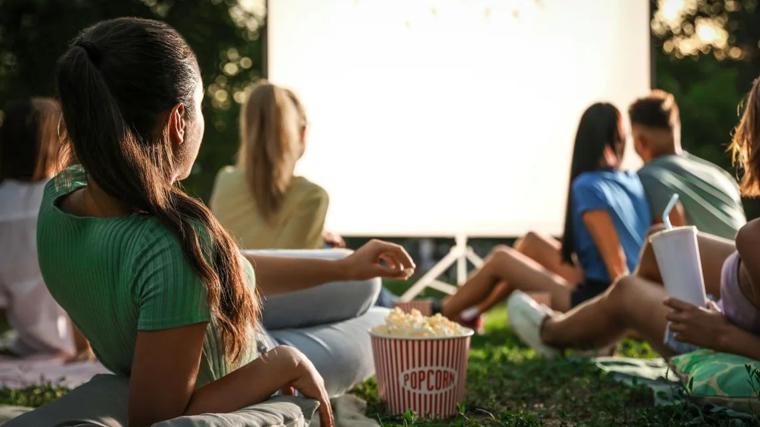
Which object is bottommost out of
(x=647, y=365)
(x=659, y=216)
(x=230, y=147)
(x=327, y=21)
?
(x=230, y=147)

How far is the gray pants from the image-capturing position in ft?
8.51

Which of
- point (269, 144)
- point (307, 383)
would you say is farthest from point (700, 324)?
point (269, 144)

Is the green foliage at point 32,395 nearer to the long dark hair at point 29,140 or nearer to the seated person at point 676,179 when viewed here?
the long dark hair at point 29,140

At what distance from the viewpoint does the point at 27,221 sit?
379 cm

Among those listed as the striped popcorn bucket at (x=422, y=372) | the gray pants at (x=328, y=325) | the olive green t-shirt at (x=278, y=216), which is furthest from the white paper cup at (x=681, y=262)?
the olive green t-shirt at (x=278, y=216)

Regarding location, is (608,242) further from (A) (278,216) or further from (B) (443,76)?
(B) (443,76)

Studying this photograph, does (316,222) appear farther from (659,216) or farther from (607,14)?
(607,14)

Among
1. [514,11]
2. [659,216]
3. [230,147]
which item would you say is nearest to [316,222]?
[659,216]

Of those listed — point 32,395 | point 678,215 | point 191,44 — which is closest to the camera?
point 32,395

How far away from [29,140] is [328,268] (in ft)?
6.69

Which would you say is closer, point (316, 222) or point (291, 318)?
point (291, 318)

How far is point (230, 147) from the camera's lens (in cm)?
1265

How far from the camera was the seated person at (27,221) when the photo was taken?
12.5 ft

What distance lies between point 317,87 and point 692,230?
4.00 meters
